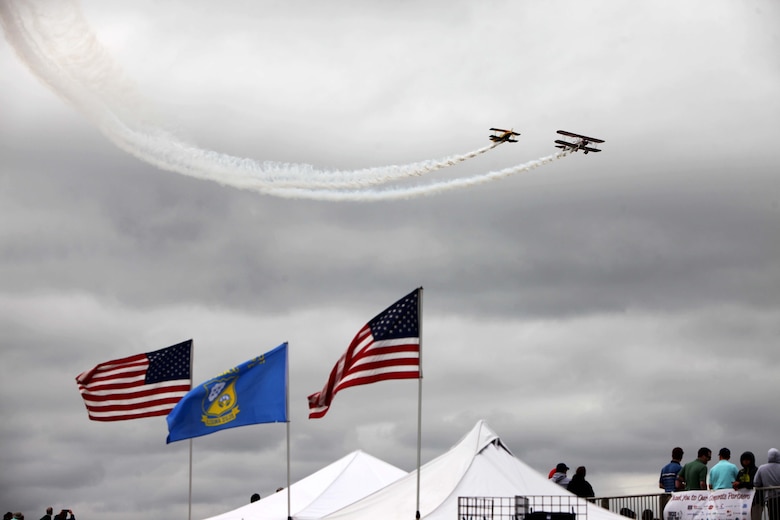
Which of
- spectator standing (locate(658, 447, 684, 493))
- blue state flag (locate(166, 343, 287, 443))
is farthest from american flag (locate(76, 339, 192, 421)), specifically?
spectator standing (locate(658, 447, 684, 493))

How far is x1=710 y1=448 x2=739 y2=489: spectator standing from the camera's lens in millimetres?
24641

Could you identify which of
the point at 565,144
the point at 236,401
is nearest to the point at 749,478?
the point at 236,401

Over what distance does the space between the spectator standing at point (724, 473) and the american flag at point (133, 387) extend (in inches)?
767

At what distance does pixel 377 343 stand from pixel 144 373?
11090 millimetres

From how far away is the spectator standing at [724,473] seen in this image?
2464 cm

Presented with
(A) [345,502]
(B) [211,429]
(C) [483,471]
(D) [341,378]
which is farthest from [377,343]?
(A) [345,502]

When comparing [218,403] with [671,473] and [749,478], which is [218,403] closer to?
[671,473]

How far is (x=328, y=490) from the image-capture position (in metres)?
39.3

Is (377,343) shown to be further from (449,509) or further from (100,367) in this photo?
(100,367)

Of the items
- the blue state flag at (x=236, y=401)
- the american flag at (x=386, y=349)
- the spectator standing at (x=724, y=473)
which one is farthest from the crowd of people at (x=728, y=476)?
the blue state flag at (x=236, y=401)

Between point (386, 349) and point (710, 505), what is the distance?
9.46 metres

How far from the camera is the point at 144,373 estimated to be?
38625 mm

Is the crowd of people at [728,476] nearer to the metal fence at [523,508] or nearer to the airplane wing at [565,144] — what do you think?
the metal fence at [523,508]

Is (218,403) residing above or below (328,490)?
above
